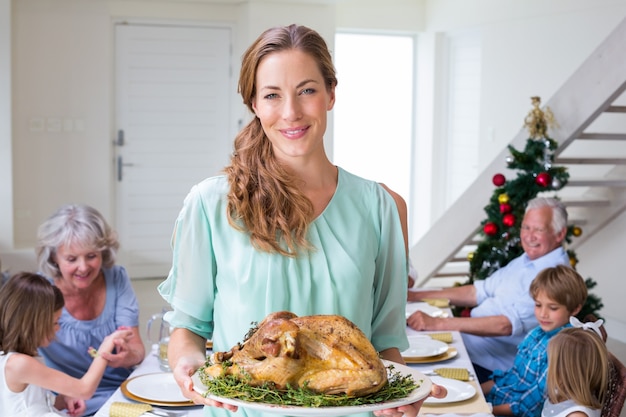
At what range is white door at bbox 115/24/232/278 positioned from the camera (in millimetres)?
8312

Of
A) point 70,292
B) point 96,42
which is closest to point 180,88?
point 96,42

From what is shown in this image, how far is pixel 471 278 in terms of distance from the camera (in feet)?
16.7

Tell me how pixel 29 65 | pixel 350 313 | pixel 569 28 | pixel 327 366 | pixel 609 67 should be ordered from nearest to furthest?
1. pixel 327 366
2. pixel 350 313
3. pixel 609 67
4. pixel 569 28
5. pixel 29 65

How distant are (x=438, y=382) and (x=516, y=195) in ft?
8.46

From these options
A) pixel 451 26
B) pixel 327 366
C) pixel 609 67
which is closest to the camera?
pixel 327 366

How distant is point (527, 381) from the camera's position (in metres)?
3.23

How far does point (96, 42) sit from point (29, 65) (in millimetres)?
636

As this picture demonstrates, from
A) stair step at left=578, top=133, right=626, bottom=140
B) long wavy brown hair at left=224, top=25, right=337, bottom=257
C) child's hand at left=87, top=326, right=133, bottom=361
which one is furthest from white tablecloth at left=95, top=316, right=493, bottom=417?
stair step at left=578, top=133, right=626, bottom=140

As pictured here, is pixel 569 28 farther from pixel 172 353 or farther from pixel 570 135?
pixel 172 353

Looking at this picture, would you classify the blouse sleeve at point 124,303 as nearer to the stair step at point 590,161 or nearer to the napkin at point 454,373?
the napkin at point 454,373

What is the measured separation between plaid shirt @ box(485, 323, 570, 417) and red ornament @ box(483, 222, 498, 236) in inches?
64.3

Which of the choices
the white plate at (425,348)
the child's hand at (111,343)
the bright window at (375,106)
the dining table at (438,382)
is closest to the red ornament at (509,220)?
the dining table at (438,382)

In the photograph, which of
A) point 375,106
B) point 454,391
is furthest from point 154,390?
point 375,106

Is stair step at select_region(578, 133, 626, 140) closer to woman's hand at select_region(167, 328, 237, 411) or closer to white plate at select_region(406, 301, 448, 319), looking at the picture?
white plate at select_region(406, 301, 448, 319)
